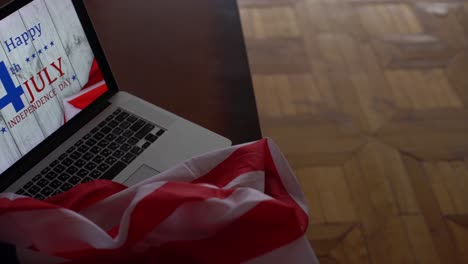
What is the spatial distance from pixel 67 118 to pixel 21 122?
0.22 feet

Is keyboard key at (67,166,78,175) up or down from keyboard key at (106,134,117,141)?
down

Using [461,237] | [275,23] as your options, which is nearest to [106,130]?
[461,237]

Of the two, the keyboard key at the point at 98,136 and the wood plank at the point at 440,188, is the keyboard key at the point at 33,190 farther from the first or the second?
the wood plank at the point at 440,188

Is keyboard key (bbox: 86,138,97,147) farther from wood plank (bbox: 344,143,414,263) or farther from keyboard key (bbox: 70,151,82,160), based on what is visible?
wood plank (bbox: 344,143,414,263)

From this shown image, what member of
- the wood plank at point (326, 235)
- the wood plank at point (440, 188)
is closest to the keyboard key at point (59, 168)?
the wood plank at point (326, 235)

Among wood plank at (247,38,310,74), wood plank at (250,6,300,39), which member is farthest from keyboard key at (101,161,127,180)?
wood plank at (250,6,300,39)

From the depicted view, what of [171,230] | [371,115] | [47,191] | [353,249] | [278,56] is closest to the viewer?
[171,230]

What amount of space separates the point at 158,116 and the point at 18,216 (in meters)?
0.30

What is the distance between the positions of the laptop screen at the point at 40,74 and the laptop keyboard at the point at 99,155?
4 centimetres

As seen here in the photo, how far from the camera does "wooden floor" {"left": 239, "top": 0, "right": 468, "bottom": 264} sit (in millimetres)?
1467

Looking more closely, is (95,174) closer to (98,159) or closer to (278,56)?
(98,159)

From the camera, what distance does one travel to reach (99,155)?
779mm

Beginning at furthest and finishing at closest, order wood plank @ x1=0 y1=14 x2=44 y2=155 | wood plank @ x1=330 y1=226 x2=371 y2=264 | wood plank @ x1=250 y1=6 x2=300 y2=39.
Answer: wood plank @ x1=250 y1=6 x2=300 y2=39 → wood plank @ x1=330 y1=226 x2=371 y2=264 → wood plank @ x1=0 y1=14 x2=44 y2=155

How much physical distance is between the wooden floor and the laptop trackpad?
0.77m
